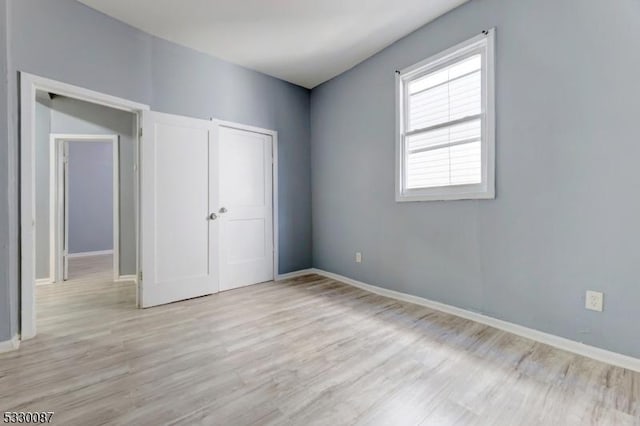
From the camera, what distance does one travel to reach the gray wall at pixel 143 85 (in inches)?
83.8

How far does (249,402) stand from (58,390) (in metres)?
1.09

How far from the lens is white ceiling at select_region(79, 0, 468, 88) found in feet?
8.25

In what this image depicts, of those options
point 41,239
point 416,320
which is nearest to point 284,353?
point 416,320

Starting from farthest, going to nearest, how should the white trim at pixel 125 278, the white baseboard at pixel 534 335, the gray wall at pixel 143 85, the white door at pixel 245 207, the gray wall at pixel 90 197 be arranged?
the gray wall at pixel 90 197 → the white trim at pixel 125 278 → the white door at pixel 245 207 → the gray wall at pixel 143 85 → the white baseboard at pixel 534 335

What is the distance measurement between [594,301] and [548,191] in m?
0.79

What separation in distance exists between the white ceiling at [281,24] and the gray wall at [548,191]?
1.05ft

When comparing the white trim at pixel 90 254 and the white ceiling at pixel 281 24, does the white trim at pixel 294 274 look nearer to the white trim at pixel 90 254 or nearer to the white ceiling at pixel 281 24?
the white ceiling at pixel 281 24

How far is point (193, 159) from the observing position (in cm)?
323

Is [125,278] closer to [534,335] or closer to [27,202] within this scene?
[27,202]

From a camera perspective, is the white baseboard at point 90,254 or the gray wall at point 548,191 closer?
the gray wall at point 548,191

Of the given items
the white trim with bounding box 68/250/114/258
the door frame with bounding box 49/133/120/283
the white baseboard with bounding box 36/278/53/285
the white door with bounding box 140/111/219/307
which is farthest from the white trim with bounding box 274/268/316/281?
the white trim with bounding box 68/250/114/258

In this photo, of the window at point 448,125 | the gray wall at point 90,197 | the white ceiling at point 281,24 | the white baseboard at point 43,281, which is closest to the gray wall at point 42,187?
the white baseboard at point 43,281

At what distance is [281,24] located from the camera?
110 inches

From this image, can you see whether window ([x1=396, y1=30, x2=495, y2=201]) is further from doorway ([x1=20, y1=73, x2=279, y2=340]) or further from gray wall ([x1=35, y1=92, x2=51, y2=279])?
gray wall ([x1=35, y1=92, x2=51, y2=279])
